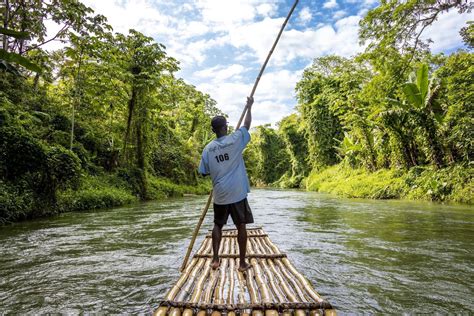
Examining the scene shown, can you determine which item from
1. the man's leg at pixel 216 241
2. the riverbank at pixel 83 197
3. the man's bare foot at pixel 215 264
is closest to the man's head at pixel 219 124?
the man's leg at pixel 216 241

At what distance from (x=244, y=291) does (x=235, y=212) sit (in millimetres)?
788

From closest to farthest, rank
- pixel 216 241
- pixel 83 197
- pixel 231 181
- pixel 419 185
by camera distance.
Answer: pixel 231 181, pixel 216 241, pixel 83 197, pixel 419 185

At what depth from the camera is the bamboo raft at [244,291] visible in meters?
2.26

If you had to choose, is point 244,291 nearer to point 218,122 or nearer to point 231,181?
point 231,181

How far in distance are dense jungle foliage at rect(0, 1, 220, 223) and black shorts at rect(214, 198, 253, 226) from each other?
3.06 m

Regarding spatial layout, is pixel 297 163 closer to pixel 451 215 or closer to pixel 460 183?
pixel 460 183

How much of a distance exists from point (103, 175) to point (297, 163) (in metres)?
25.5

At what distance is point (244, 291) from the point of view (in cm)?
274

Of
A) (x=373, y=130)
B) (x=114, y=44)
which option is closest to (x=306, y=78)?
(x=373, y=130)

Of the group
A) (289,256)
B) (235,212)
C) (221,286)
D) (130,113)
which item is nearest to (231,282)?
(221,286)

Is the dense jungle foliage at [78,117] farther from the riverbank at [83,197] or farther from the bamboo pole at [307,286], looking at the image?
the bamboo pole at [307,286]

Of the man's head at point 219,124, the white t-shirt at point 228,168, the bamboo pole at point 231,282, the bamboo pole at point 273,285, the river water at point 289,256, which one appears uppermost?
Answer: the man's head at point 219,124

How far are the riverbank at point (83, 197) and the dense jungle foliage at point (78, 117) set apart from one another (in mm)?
32

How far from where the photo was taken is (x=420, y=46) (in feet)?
27.9
